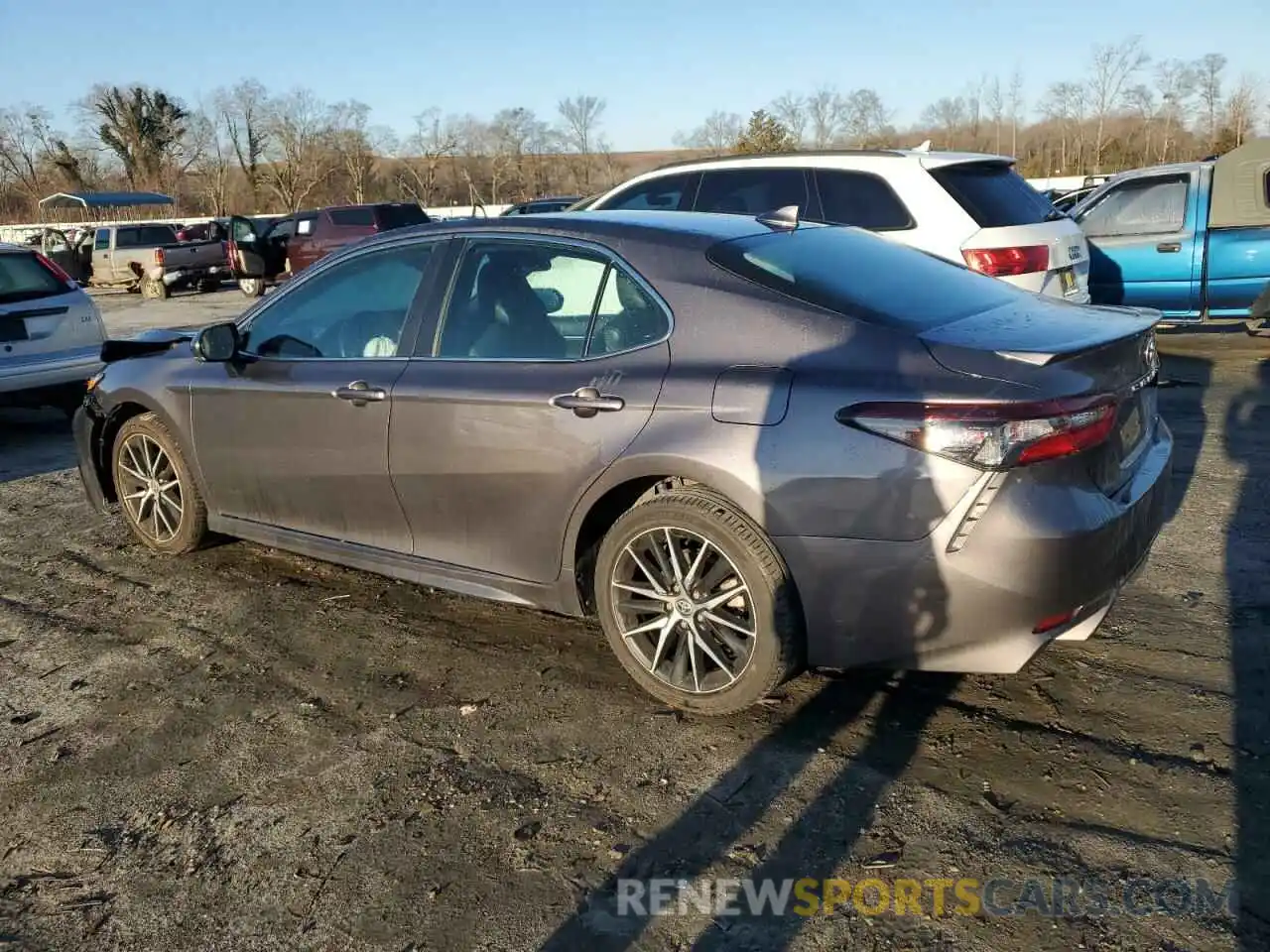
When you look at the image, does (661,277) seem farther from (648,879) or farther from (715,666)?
(648,879)

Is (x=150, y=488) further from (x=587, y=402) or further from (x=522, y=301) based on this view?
(x=587, y=402)

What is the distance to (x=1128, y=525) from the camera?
10.4ft

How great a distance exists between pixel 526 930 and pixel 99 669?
2410mm

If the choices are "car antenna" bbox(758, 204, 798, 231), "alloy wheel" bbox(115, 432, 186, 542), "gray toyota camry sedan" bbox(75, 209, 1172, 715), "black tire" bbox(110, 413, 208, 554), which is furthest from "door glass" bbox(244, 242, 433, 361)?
"car antenna" bbox(758, 204, 798, 231)

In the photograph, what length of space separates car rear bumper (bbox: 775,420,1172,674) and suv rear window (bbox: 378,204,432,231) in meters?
17.5

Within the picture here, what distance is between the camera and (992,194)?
7.31 metres

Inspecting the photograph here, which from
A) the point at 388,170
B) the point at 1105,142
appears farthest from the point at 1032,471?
the point at 388,170

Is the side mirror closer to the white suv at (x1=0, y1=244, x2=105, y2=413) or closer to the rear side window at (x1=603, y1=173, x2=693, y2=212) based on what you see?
the rear side window at (x1=603, y1=173, x2=693, y2=212)

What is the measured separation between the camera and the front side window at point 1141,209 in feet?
33.7

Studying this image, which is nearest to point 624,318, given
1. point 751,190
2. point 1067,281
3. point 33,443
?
point 751,190

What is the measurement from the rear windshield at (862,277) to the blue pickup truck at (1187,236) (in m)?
7.17

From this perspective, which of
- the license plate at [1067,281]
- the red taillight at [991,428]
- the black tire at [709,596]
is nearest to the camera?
the red taillight at [991,428]

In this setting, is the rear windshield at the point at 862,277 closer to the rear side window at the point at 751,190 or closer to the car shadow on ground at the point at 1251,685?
the car shadow on ground at the point at 1251,685

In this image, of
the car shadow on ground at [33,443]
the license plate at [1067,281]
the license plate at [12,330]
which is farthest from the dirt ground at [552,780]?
the license plate at [12,330]
